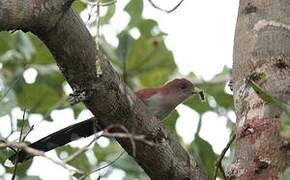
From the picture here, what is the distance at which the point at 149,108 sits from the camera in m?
3.34

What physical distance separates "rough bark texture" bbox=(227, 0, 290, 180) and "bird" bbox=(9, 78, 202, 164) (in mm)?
373

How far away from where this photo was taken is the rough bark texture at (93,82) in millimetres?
1905

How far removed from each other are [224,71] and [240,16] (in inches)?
54.1

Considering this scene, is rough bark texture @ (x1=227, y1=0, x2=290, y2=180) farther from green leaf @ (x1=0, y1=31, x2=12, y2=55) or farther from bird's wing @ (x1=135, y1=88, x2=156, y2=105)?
green leaf @ (x1=0, y1=31, x2=12, y2=55)

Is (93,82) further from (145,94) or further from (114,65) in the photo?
(114,65)

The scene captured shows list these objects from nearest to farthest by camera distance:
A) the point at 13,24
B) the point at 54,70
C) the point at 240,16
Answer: the point at 13,24 < the point at 240,16 < the point at 54,70

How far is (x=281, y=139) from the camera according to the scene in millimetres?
2277

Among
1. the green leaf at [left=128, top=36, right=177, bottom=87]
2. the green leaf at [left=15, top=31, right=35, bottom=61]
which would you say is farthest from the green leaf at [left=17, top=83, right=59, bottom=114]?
the green leaf at [left=128, top=36, right=177, bottom=87]

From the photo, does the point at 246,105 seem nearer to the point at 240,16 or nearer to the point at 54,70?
the point at 240,16

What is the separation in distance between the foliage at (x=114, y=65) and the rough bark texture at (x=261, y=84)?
2.58 feet

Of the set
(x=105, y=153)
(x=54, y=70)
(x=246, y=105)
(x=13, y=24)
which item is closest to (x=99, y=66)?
(x=13, y=24)

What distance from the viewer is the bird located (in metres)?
2.67

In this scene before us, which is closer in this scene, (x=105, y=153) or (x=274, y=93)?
(x=274, y=93)

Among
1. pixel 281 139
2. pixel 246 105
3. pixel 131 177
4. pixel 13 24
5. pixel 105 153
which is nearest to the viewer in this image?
pixel 13 24
